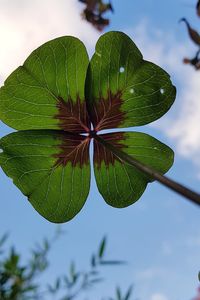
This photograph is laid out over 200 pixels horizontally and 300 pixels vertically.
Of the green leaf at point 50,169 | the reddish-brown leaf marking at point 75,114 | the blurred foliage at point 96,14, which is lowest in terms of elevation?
the green leaf at point 50,169

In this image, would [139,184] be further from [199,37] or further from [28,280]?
[28,280]

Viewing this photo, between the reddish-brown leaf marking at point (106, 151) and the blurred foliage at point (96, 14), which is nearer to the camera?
the reddish-brown leaf marking at point (106, 151)

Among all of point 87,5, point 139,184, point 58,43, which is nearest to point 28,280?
point 87,5

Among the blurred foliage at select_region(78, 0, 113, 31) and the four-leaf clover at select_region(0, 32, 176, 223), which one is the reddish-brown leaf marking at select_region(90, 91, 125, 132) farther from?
the blurred foliage at select_region(78, 0, 113, 31)

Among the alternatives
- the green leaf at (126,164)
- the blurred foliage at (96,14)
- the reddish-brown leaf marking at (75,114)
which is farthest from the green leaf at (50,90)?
the blurred foliage at (96,14)

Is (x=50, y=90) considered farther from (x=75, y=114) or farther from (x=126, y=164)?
(x=126, y=164)

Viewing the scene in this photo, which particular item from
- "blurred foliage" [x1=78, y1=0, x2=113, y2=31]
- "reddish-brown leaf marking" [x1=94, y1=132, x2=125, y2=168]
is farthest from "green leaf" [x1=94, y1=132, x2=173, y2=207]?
"blurred foliage" [x1=78, y1=0, x2=113, y2=31]

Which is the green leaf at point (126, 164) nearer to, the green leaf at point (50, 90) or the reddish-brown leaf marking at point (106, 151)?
the reddish-brown leaf marking at point (106, 151)
